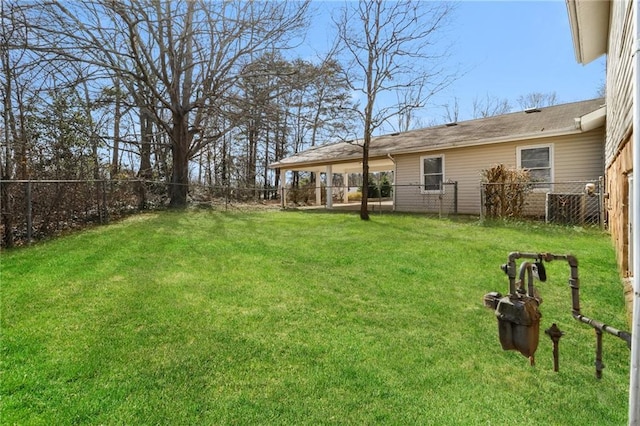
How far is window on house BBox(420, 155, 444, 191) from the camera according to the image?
12.3 metres

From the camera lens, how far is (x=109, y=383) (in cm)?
213

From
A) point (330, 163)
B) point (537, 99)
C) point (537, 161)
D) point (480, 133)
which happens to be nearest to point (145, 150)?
point (330, 163)

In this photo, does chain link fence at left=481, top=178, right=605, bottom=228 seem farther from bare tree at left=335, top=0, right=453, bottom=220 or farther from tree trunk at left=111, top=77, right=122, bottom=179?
tree trunk at left=111, top=77, right=122, bottom=179

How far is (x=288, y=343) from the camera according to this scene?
265 centimetres

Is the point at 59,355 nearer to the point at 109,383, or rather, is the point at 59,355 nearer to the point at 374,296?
the point at 109,383

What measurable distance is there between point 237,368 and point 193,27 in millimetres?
12145

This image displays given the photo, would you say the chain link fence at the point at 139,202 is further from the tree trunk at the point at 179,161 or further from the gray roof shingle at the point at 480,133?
the gray roof shingle at the point at 480,133

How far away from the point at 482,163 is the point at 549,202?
110 inches

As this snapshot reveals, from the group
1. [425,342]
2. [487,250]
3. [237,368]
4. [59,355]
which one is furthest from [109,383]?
[487,250]

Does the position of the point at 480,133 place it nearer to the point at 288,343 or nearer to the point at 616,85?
the point at 616,85

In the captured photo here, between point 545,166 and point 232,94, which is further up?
point 232,94

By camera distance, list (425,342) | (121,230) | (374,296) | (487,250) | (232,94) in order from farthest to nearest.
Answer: (232,94)
(121,230)
(487,250)
(374,296)
(425,342)

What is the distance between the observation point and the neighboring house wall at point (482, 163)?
9188 millimetres

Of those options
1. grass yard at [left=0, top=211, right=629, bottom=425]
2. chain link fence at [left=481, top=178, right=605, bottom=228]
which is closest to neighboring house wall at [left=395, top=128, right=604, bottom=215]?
chain link fence at [left=481, top=178, right=605, bottom=228]
